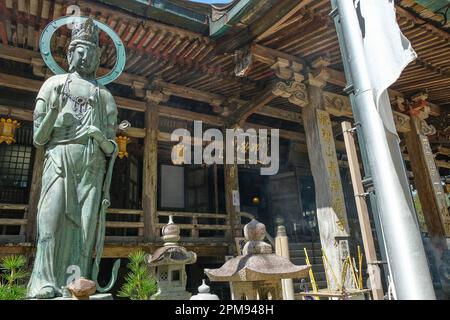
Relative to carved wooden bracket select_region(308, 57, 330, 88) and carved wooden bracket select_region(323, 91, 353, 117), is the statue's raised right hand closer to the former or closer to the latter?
carved wooden bracket select_region(308, 57, 330, 88)

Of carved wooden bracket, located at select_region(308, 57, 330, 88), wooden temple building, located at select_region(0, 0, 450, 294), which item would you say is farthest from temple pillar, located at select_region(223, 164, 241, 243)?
carved wooden bracket, located at select_region(308, 57, 330, 88)

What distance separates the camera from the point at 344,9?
199cm

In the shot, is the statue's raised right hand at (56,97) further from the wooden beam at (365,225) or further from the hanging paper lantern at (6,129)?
the hanging paper lantern at (6,129)

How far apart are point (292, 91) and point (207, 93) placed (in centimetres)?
306

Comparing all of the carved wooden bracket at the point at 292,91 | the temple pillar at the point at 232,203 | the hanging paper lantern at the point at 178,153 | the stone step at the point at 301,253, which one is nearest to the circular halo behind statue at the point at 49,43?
the carved wooden bracket at the point at 292,91

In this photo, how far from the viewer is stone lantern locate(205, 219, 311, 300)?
3656 millimetres

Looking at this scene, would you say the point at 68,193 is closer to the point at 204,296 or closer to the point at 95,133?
the point at 95,133

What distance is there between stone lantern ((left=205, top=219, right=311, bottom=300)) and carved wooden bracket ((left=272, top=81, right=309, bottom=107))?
12.0 ft

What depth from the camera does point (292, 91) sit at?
6.84m

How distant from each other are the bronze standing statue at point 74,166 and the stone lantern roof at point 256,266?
138 cm

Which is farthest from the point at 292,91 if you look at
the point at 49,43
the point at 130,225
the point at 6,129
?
the point at 6,129

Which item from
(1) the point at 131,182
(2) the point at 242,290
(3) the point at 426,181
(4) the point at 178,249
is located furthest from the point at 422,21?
(1) the point at 131,182

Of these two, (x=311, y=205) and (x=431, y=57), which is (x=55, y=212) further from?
(x=311, y=205)

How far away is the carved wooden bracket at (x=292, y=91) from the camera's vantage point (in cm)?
680
